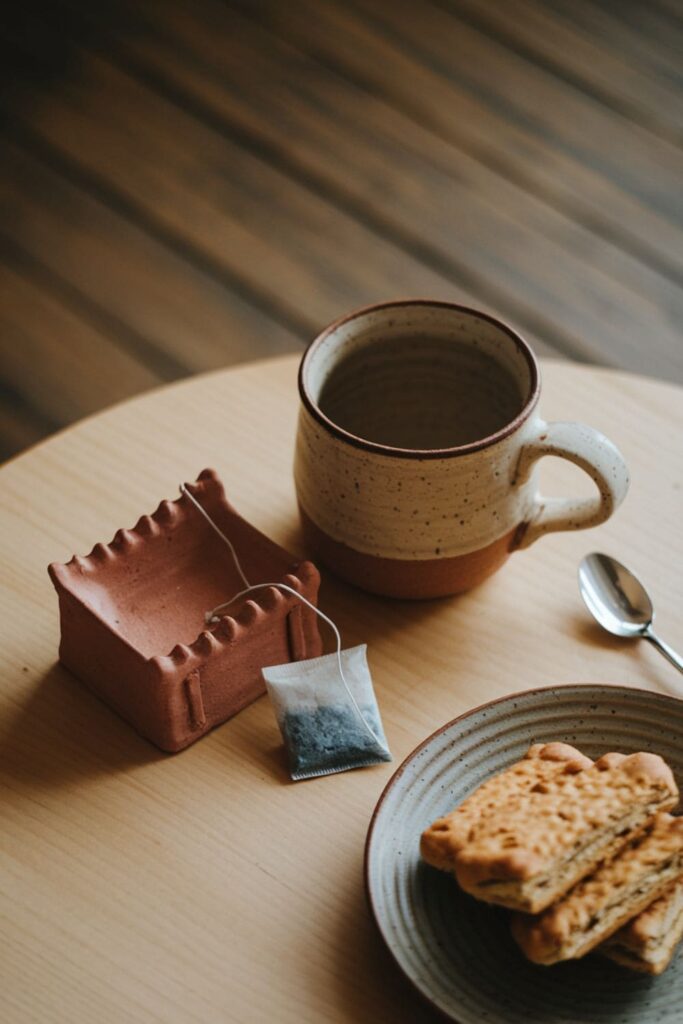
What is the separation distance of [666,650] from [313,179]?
4.47 feet

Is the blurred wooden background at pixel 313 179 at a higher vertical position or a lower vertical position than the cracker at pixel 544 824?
lower

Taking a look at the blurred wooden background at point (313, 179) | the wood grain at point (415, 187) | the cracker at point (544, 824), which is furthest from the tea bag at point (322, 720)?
the wood grain at point (415, 187)

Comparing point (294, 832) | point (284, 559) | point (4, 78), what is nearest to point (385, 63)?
point (4, 78)

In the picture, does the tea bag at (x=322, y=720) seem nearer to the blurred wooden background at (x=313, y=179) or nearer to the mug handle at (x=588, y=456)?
the mug handle at (x=588, y=456)

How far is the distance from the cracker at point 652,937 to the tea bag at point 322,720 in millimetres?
192

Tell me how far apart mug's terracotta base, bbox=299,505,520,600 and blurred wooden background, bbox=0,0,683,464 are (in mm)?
931

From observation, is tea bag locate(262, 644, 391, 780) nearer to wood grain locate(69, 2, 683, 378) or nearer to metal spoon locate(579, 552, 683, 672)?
metal spoon locate(579, 552, 683, 672)

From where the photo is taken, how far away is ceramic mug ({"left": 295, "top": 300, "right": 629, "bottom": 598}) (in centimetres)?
80

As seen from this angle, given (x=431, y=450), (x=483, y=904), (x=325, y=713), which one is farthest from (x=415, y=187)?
(x=483, y=904)

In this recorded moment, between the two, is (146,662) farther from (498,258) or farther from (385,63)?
(385,63)

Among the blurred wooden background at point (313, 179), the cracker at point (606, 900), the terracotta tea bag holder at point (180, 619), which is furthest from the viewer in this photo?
the blurred wooden background at point (313, 179)

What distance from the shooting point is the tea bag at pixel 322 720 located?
78 centimetres

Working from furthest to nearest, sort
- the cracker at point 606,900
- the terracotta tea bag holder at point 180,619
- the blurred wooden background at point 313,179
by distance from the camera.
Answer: the blurred wooden background at point 313,179 → the terracotta tea bag holder at point 180,619 → the cracker at point 606,900

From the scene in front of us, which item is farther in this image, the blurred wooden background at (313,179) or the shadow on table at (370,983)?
the blurred wooden background at (313,179)
